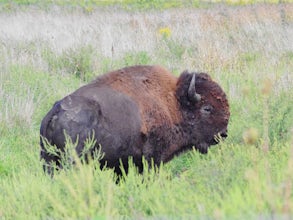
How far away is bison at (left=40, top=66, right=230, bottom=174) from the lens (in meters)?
6.18

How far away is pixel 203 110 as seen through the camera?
23.2 ft

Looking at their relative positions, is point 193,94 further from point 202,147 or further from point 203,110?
point 202,147

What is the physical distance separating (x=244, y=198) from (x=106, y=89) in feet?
9.91

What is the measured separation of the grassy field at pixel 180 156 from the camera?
148 inches

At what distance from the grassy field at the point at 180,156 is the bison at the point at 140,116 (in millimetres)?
249

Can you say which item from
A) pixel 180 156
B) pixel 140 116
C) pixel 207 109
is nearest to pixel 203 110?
pixel 207 109

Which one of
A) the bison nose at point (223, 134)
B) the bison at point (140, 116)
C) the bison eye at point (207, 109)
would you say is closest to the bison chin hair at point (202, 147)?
the bison at point (140, 116)

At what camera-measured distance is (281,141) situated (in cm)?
614

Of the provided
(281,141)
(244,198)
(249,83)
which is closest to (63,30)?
(249,83)

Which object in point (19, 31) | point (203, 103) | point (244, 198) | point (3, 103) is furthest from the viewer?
point (19, 31)

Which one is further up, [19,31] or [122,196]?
[122,196]

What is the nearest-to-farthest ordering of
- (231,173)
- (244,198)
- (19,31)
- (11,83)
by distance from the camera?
(244,198)
(231,173)
(11,83)
(19,31)

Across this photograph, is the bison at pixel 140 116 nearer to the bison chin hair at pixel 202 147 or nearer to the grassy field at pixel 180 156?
the bison chin hair at pixel 202 147

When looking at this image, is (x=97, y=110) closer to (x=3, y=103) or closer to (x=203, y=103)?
(x=203, y=103)
